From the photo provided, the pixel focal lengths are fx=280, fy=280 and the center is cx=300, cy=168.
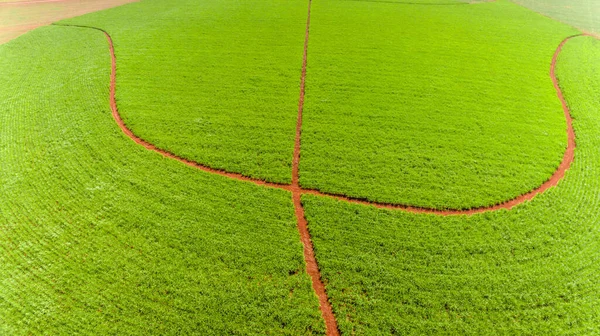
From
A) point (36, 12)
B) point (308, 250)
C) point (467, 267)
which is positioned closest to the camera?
point (467, 267)

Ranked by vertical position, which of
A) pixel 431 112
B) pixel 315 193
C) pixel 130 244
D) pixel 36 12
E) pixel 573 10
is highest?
pixel 573 10

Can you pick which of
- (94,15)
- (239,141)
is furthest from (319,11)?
(94,15)

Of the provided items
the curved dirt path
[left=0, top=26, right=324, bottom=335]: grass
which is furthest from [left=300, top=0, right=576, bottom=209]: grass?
[left=0, top=26, right=324, bottom=335]: grass

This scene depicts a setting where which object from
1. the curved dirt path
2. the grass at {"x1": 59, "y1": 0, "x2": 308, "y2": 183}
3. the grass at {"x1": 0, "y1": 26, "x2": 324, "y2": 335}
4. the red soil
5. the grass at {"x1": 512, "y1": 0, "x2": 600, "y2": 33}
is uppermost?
the grass at {"x1": 512, "y1": 0, "x2": 600, "y2": 33}

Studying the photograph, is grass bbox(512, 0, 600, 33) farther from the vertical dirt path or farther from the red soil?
the red soil

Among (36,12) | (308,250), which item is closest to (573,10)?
(308,250)

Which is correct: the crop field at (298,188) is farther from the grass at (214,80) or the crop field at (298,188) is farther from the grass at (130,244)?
the grass at (214,80)

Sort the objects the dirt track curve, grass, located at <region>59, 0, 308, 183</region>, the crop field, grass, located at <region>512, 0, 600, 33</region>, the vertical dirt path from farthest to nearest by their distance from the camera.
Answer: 1. grass, located at <region>512, 0, 600, 33</region>
2. grass, located at <region>59, 0, 308, 183</region>
3. the dirt track curve
4. the crop field
5. the vertical dirt path

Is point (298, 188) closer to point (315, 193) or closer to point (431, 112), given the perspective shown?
point (315, 193)
